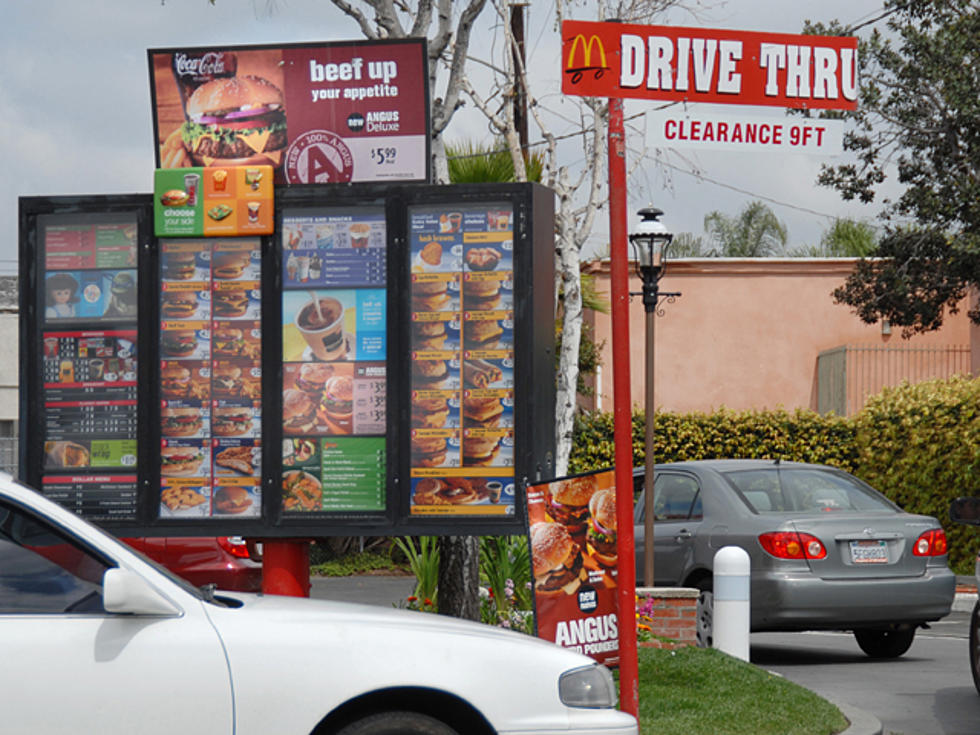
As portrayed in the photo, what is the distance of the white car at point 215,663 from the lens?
191 inches

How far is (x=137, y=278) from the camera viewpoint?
27.7ft

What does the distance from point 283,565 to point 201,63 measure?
9.80 feet

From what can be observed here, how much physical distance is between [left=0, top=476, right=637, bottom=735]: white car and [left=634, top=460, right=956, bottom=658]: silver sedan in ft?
20.8

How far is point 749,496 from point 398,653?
24.6 ft

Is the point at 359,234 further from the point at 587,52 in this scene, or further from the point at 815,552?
the point at 815,552

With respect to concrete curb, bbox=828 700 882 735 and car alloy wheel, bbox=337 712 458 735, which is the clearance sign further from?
concrete curb, bbox=828 700 882 735

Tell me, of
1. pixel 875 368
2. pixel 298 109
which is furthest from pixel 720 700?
pixel 875 368

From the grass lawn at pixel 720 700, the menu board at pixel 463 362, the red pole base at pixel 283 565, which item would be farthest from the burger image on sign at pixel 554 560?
the red pole base at pixel 283 565

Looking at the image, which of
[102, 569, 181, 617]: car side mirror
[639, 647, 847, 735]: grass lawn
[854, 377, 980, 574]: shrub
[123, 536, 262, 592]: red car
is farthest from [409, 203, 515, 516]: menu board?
[854, 377, 980, 574]: shrub

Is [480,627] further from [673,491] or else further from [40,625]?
[673,491]

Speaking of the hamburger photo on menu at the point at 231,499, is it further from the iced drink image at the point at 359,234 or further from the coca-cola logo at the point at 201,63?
the coca-cola logo at the point at 201,63

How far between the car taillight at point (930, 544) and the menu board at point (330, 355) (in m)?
5.20

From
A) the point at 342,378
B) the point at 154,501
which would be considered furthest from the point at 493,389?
the point at 154,501

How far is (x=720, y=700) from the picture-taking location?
8.55m
